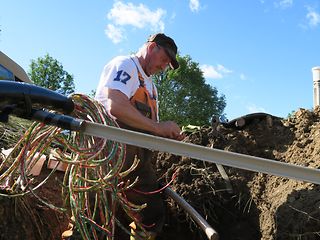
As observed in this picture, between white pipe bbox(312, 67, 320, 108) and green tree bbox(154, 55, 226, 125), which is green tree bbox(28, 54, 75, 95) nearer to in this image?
green tree bbox(154, 55, 226, 125)

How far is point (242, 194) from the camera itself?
4.00 metres

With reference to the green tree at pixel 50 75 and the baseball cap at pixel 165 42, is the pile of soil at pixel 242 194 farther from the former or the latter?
the green tree at pixel 50 75

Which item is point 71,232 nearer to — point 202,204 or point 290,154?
point 202,204

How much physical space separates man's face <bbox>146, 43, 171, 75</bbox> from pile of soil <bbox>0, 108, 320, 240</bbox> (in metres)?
1.20

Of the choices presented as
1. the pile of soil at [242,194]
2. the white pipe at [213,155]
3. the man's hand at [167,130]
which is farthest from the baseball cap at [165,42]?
the white pipe at [213,155]

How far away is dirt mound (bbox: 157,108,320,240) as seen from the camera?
3.29 metres

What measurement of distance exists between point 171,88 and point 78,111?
24.1m

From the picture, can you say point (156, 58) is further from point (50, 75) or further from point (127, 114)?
Result: point (50, 75)

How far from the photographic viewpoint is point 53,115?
1889 mm

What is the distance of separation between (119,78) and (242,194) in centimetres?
160

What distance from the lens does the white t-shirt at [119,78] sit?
10.4ft

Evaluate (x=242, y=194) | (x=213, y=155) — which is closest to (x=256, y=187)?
(x=242, y=194)

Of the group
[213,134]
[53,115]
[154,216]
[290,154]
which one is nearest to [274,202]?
[290,154]

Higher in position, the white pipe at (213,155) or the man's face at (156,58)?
the man's face at (156,58)
